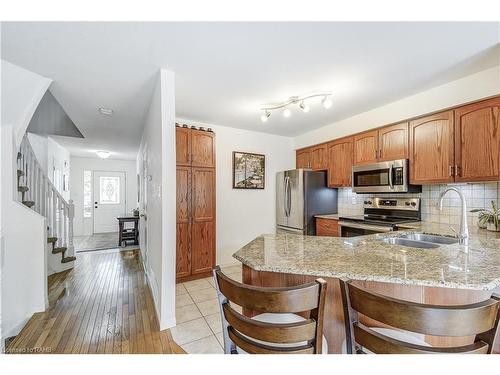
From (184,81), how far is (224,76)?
0.43m

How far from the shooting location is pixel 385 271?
1.11 m

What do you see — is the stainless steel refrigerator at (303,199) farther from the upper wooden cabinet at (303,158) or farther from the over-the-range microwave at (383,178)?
the over-the-range microwave at (383,178)

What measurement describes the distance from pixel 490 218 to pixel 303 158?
8.71 feet

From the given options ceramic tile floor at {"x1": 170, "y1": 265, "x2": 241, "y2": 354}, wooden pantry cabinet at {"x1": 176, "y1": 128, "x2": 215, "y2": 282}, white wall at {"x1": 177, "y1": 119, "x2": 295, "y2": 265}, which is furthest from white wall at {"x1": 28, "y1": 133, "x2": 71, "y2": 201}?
ceramic tile floor at {"x1": 170, "y1": 265, "x2": 241, "y2": 354}

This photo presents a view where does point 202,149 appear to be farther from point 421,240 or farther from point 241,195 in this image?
point 421,240

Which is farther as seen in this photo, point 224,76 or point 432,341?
point 224,76

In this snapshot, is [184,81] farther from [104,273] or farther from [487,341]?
[104,273]

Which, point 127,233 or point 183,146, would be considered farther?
point 127,233

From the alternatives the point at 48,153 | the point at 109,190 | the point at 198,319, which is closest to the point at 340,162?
the point at 198,319

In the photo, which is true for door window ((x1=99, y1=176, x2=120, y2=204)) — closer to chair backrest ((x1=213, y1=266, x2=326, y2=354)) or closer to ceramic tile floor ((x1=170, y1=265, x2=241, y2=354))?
ceramic tile floor ((x1=170, y1=265, x2=241, y2=354))

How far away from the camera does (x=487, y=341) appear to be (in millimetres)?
721
